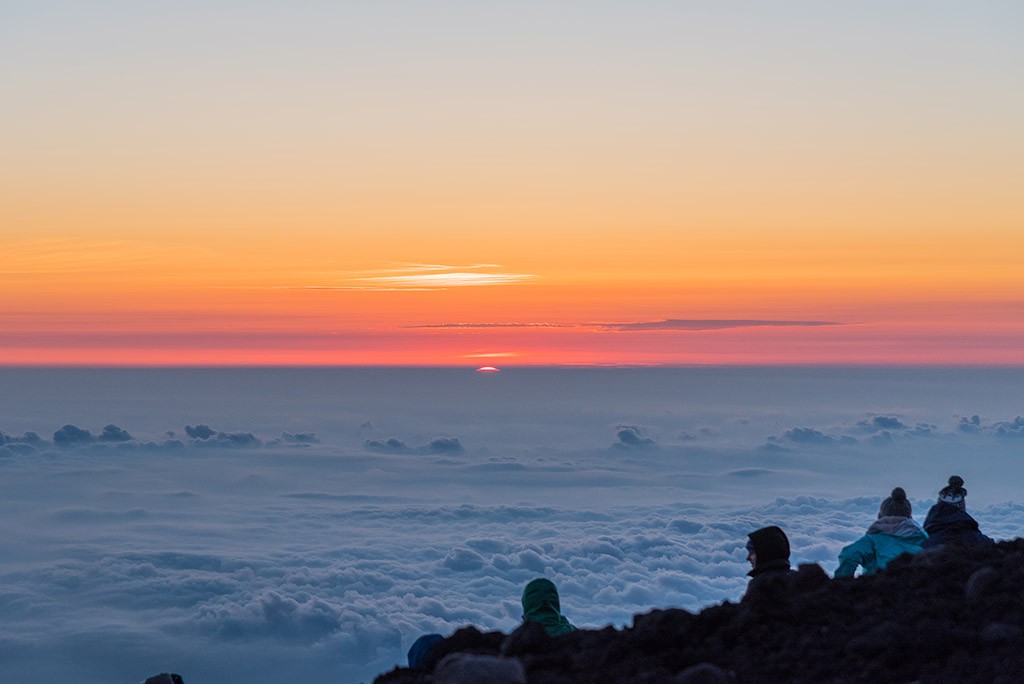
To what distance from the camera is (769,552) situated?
9.88 metres

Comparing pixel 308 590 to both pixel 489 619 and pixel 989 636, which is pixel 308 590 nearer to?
pixel 489 619

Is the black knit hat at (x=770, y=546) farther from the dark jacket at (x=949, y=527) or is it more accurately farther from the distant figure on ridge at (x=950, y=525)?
the dark jacket at (x=949, y=527)

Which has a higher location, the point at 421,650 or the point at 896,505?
the point at 896,505

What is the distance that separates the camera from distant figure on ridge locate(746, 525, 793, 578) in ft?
32.4

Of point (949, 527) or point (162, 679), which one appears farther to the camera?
point (949, 527)

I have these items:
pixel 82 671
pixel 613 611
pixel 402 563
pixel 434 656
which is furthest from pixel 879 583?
pixel 402 563

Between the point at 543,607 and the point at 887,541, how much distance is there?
4193mm

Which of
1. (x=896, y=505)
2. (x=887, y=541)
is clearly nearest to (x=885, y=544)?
(x=887, y=541)

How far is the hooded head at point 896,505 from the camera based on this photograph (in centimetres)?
1212

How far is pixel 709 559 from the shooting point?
124688mm

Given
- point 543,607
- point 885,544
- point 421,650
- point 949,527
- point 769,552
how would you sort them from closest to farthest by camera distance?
point 421,650 → point 769,552 → point 543,607 → point 885,544 → point 949,527

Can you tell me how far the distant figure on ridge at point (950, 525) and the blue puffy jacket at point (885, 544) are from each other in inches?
6.5

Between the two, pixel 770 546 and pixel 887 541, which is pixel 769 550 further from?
pixel 887 541

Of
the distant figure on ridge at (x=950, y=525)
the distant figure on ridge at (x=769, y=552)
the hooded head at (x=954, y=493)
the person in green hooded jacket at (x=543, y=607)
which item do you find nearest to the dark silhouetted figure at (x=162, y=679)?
the person in green hooded jacket at (x=543, y=607)
